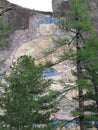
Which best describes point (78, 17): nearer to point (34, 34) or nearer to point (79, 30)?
point (79, 30)

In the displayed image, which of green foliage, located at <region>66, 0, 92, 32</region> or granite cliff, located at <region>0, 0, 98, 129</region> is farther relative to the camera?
granite cliff, located at <region>0, 0, 98, 129</region>

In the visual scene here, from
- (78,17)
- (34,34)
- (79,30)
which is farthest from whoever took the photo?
(34,34)

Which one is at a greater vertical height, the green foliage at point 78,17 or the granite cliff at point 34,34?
the green foliage at point 78,17

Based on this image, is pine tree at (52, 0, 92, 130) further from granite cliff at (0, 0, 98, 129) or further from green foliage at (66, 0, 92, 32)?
granite cliff at (0, 0, 98, 129)

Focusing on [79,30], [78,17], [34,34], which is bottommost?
[34,34]

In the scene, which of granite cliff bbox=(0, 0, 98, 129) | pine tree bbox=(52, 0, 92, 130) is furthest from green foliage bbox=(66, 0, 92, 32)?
granite cliff bbox=(0, 0, 98, 129)

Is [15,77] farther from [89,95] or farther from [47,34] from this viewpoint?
[47,34]

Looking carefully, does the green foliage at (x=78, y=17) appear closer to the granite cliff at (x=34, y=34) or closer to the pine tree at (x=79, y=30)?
the pine tree at (x=79, y=30)

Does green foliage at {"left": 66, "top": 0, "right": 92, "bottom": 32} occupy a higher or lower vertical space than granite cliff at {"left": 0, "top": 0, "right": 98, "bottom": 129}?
higher

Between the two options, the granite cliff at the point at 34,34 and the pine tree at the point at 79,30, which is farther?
the granite cliff at the point at 34,34

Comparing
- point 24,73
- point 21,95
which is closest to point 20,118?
point 21,95

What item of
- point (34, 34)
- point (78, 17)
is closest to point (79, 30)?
point (78, 17)

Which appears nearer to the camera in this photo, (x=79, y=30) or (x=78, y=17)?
(x=79, y=30)

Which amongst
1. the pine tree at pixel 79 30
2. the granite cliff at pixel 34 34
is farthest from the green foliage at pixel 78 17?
the granite cliff at pixel 34 34
